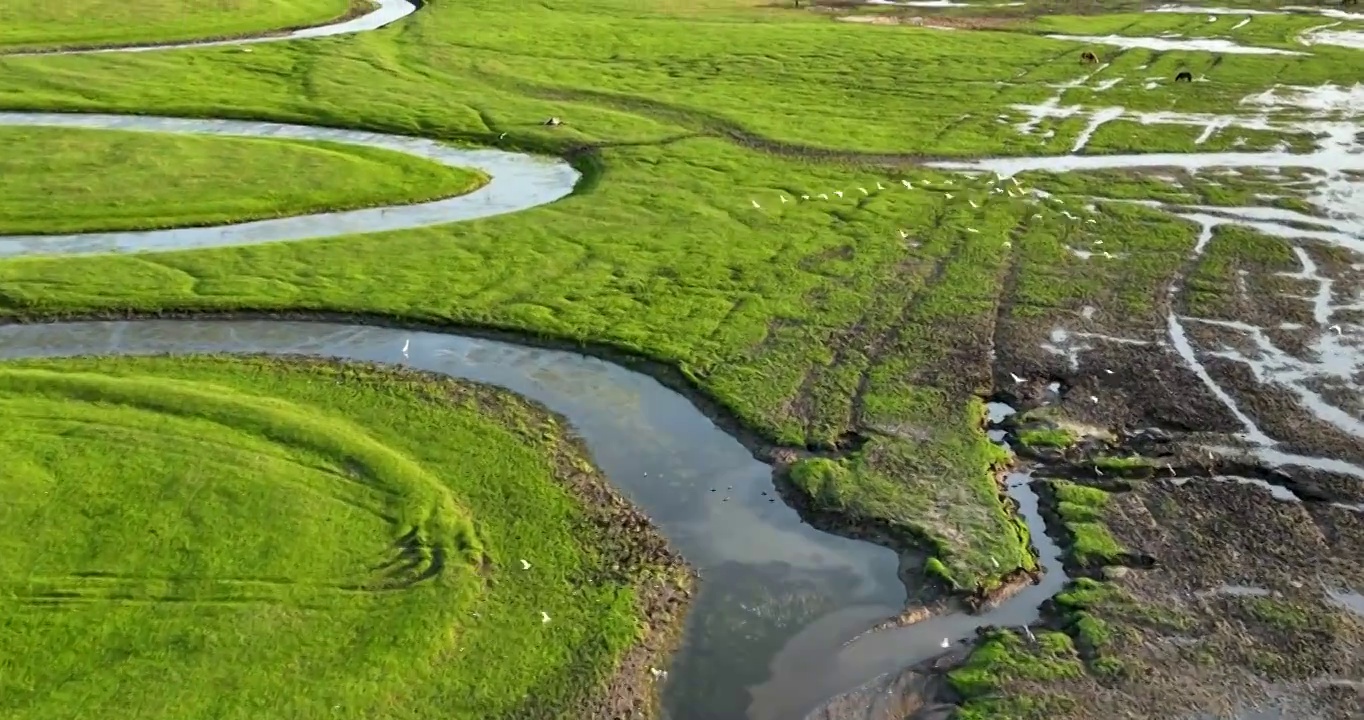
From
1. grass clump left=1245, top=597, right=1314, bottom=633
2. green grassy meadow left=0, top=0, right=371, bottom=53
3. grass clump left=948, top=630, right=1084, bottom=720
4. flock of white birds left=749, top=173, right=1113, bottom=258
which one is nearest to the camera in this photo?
grass clump left=948, top=630, right=1084, bottom=720

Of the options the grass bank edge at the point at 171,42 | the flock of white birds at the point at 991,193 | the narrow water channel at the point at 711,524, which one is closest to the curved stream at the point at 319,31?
the grass bank edge at the point at 171,42

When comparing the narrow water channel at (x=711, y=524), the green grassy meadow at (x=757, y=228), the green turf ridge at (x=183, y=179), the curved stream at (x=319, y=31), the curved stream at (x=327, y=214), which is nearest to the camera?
the narrow water channel at (x=711, y=524)

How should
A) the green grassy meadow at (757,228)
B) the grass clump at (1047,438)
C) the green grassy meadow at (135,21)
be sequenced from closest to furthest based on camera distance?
the grass clump at (1047,438) < the green grassy meadow at (757,228) < the green grassy meadow at (135,21)

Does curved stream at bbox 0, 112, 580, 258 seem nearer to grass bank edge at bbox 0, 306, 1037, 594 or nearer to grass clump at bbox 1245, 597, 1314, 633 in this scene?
grass bank edge at bbox 0, 306, 1037, 594

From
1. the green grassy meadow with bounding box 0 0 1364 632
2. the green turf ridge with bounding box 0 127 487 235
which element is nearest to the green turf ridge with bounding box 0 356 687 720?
the green grassy meadow with bounding box 0 0 1364 632

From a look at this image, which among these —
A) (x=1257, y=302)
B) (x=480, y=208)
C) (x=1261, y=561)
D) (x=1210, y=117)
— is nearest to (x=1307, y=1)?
(x=1210, y=117)

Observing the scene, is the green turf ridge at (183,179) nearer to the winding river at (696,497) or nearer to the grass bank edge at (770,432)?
the winding river at (696,497)

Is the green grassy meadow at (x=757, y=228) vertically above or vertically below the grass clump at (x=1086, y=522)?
below

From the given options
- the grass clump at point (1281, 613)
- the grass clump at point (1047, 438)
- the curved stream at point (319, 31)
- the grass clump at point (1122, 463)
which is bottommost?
the curved stream at point (319, 31)
